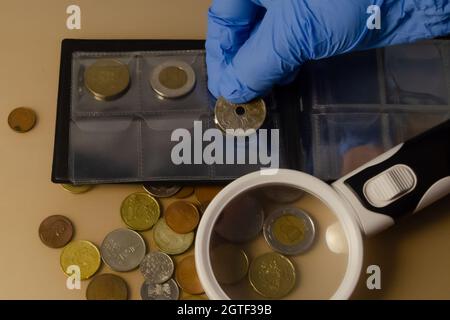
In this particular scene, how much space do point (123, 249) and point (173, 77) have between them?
0.98 feet

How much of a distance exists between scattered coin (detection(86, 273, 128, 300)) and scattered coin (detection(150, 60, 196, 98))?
310mm

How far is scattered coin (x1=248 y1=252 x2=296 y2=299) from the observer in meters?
0.73

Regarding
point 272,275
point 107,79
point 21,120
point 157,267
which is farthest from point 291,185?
point 21,120

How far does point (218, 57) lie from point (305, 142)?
0.66ft

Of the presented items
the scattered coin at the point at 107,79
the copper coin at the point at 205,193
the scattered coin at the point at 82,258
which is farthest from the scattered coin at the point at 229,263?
the scattered coin at the point at 107,79

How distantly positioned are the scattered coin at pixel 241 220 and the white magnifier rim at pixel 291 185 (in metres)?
0.02

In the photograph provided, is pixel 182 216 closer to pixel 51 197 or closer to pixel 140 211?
pixel 140 211

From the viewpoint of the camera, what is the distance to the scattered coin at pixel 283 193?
72cm

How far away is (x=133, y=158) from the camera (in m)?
0.79

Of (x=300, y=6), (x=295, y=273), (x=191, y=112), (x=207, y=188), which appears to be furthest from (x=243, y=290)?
(x=300, y=6)

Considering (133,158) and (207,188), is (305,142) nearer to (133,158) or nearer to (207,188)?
(207,188)

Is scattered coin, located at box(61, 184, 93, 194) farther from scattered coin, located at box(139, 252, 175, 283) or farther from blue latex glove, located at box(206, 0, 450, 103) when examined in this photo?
blue latex glove, located at box(206, 0, 450, 103)

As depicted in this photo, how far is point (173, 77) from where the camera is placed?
823 mm

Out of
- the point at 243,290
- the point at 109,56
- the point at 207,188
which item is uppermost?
the point at 109,56
